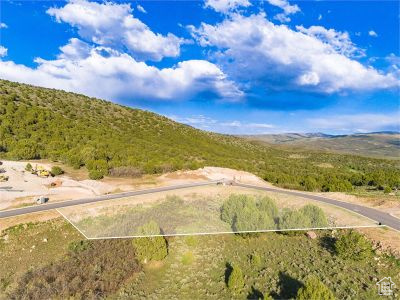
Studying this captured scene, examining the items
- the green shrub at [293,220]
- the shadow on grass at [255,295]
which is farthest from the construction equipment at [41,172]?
the green shrub at [293,220]

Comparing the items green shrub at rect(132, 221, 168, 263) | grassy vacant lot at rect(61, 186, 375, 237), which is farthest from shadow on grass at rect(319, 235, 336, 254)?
green shrub at rect(132, 221, 168, 263)

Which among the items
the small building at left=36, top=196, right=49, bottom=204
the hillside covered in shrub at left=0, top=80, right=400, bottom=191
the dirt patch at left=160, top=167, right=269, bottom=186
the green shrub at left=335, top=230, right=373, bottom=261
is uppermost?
the hillside covered in shrub at left=0, top=80, right=400, bottom=191

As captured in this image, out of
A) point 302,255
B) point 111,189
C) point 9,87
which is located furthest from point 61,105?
point 302,255

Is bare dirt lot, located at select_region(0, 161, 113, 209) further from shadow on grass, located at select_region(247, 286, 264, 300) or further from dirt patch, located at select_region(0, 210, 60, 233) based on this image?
shadow on grass, located at select_region(247, 286, 264, 300)

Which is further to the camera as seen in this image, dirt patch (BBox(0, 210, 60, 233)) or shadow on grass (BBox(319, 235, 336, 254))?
dirt patch (BBox(0, 210, 60, 233))

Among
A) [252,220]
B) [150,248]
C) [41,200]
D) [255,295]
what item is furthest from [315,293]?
[41,200]

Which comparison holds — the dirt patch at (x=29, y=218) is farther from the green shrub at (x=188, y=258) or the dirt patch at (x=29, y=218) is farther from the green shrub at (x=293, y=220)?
the green shrub at (x=293, y=220)
